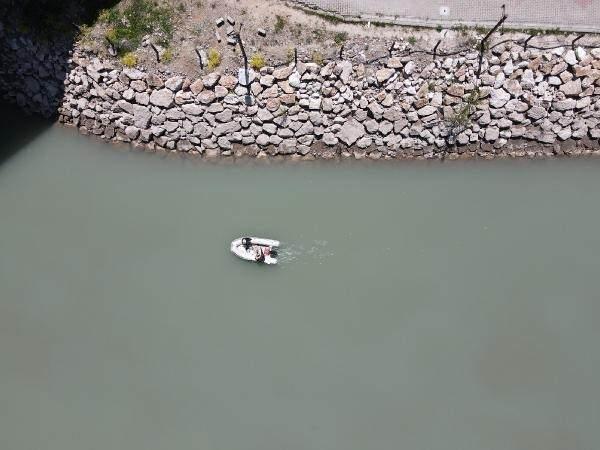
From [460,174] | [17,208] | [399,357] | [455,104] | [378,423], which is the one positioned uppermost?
[455,104]

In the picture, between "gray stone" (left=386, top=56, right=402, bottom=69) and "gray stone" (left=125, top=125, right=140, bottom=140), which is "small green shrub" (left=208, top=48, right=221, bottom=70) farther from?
"gray stone" (left=386, top=56, right=402, bottom=69)

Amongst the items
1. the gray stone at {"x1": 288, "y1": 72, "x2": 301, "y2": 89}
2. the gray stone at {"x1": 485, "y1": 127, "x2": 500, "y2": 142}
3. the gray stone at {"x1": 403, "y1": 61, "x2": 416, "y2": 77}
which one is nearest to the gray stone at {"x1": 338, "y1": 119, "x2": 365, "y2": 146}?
the gray stone at {"x1": 288, "y1": 72, "x2": 301, "y2": 89}

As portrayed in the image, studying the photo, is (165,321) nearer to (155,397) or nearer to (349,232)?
(155,397)

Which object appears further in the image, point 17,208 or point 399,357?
point 17,208

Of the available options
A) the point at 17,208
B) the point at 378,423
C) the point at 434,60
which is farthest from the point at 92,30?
the point at 378,423

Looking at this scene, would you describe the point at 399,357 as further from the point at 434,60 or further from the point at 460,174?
the point at 434,60

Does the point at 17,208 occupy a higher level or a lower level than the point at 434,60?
lower

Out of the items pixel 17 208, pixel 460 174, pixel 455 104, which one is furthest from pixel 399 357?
pixel 17 208
